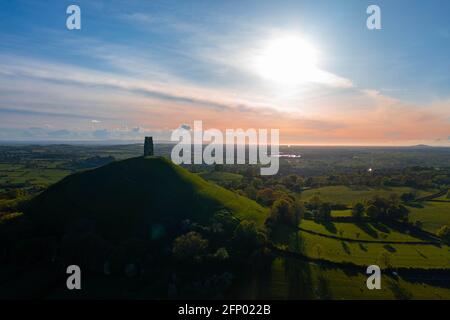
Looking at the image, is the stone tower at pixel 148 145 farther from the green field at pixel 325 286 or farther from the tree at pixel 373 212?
the tree at pixel 373 212

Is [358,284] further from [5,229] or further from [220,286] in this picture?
[5,229]

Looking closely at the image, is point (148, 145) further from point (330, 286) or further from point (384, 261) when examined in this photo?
point (384, 261)

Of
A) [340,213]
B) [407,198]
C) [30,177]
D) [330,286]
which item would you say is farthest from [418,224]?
[30,177]

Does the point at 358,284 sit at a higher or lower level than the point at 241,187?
lower

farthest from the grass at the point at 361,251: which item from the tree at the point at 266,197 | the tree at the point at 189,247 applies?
the tree at the point at 266,197

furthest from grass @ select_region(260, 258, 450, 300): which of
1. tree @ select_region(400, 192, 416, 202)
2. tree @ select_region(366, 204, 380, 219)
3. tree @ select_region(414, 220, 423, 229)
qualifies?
tree @ select_region(400, 192, 416, 202)

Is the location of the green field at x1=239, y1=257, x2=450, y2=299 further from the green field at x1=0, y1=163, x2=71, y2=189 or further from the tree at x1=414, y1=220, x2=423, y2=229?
the green field at x1=0, y1=163, x2=71, y2=189

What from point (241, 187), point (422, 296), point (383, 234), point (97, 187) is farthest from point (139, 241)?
point (241, 187)
